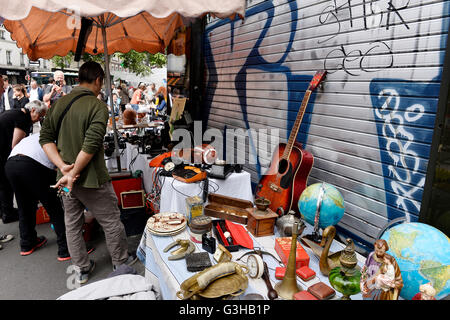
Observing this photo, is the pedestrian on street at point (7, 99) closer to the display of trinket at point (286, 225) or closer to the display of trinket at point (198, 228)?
the display of trinket at point (198, 228)

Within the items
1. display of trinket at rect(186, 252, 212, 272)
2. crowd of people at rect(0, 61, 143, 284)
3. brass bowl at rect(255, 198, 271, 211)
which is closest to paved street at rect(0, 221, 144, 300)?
crowd of people at rect(0, 61, 143, 284)

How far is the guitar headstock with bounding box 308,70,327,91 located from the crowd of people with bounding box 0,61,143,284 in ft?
7.92

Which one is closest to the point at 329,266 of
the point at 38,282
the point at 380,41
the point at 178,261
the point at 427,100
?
the point at 178,261

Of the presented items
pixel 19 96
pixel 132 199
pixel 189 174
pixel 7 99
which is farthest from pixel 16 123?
pixel 7 99

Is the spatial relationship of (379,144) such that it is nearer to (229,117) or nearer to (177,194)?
(177,194)

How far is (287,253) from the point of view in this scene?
6.84 feet

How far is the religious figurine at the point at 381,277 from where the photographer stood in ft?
4.56

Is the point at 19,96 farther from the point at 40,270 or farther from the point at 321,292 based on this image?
the point at 321,292

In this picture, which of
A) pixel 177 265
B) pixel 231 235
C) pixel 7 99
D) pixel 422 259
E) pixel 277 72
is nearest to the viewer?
pixel 422 259

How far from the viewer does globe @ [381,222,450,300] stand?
5.08ft

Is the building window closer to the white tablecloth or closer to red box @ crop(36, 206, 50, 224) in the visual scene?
red box @ crop(36, 206, 50, 224)

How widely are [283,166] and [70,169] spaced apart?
95.8 inches

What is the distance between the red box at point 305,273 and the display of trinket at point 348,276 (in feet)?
0.75

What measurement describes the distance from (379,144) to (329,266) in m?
1.40
